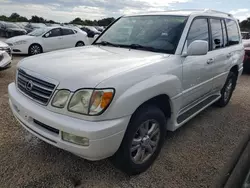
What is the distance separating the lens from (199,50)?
2.80 metres

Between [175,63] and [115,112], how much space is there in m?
1.11

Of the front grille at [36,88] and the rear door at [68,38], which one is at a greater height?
the front grille at [36,88]

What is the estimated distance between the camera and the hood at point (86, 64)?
6.95 feet

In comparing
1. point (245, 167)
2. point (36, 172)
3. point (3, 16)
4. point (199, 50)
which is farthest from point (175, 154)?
point (3, 16)

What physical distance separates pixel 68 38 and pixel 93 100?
36.1 ft

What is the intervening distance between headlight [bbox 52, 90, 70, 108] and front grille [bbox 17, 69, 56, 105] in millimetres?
79

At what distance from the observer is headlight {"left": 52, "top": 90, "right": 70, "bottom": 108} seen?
2.10 metres

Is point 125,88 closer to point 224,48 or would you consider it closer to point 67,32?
point 224,48

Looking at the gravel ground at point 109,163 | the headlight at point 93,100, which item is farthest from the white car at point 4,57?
the headlight at point 93,100

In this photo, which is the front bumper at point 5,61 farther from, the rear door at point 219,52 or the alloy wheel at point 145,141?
the rear door at point 219,52

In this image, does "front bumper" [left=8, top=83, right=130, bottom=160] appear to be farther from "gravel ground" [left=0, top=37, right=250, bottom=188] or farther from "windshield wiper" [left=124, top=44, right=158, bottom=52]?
"windshield wiper" [left=124, top=44, right=158, bottom=52]

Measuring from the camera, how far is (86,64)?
8.03 ft

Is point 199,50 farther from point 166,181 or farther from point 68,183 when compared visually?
point 68,183

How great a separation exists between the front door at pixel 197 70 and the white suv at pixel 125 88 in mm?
13
